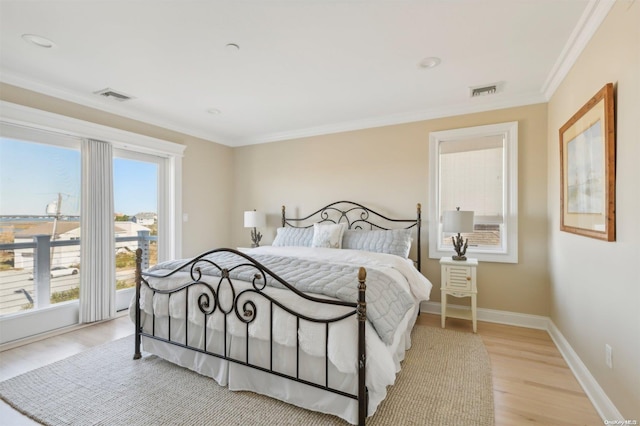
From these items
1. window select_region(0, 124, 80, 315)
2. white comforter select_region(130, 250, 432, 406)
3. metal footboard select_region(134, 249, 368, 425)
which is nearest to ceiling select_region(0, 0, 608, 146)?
window select_region(0, 124, 80, 315)

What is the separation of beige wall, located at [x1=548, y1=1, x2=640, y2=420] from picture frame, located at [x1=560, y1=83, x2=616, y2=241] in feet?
0.15

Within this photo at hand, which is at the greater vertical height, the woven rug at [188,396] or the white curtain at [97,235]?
the white curtain at [97,235]

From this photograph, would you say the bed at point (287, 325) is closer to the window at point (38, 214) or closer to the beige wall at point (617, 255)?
the beige wall at point (617, 255)

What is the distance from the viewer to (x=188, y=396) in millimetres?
2041

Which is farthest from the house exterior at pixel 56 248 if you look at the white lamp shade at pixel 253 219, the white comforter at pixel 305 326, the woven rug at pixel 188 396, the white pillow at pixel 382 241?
the white pillow at pixel 382 241

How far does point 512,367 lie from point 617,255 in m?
1.25

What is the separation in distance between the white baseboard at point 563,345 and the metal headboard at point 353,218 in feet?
2.93

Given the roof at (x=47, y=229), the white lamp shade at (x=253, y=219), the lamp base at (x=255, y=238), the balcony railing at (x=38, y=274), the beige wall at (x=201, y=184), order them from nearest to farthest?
the balcony railing at (x=38, y=274) < the roof at (x=47, y=229) < the beige wall at (x=201, y=184) < the white lamp shade at (x=253, y=219) < the lamp base at (x=255, y=238)

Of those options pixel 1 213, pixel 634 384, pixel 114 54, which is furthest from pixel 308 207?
pixel 634 384

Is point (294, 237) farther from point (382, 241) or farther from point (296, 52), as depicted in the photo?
point (296, 52)

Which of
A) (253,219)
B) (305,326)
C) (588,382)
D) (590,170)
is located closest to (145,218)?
(253,219)

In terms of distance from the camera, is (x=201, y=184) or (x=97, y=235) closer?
(x=97, y=235)

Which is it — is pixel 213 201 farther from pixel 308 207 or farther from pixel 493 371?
pixel 493 371

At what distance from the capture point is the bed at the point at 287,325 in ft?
5.55
